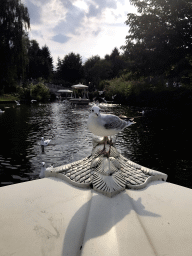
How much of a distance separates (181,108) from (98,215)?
2231cm

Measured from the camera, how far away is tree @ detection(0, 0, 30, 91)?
23766mm

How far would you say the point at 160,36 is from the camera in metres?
20.3

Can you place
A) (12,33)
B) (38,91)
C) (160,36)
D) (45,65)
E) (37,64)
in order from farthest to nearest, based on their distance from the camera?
(45,65) < (37,64) < (38,91) < (12,33) < (160,36)

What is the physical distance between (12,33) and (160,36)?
732 inches

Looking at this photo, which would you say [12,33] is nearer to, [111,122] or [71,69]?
[111,122]

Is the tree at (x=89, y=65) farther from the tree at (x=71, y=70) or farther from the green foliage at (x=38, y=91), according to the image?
the green foliage at (x=38, y=91)

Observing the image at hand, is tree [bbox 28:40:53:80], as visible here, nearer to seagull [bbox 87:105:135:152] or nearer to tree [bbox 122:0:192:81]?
tree [bbox 122:0:192:81]

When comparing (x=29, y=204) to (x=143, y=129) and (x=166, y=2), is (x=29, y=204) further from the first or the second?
(x=166, y=2)

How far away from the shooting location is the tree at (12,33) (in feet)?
78.0

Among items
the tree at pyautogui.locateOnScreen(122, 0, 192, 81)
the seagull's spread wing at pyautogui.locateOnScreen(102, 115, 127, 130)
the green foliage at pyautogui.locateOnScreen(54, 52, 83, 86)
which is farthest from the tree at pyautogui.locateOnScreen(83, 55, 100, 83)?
the seagull's spread wing at pyautogui.locateOnScreen(102, 115, 127, 130)

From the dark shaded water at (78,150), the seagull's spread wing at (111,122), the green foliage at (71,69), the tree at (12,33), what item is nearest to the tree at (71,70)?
the green foliage at (71,69)

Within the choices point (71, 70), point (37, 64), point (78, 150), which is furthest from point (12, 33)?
point (71, 70)

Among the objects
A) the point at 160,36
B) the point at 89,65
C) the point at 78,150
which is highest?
the point at 89,65

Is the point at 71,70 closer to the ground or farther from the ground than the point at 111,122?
farther from the ground
